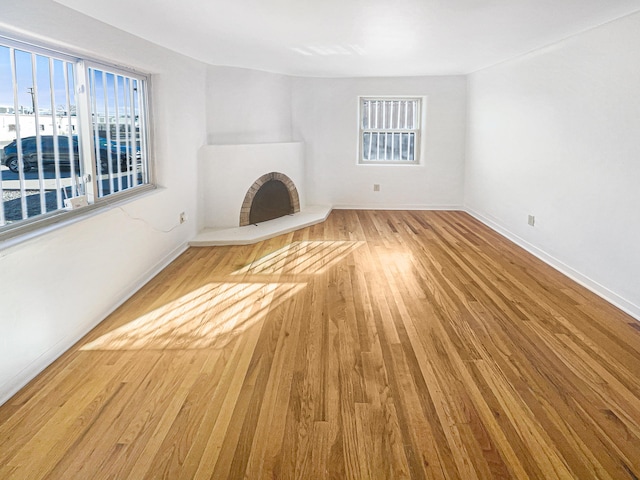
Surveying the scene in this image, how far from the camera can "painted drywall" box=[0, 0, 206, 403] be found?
104 inches

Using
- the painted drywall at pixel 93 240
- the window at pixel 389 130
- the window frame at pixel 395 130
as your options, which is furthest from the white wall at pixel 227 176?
the window at pixel 389 130

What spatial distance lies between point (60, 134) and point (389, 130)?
226 inches

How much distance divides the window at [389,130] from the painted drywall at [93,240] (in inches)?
131

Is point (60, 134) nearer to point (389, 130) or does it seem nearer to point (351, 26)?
point (351, 26)

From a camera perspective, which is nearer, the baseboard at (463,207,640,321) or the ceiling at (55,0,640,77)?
the ceiling at (55,0,640,77)

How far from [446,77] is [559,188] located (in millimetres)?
3606

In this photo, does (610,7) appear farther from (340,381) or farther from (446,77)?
(446,77)

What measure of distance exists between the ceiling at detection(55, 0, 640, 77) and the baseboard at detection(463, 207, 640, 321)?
6.87 feet

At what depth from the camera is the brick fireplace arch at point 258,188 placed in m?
6.49

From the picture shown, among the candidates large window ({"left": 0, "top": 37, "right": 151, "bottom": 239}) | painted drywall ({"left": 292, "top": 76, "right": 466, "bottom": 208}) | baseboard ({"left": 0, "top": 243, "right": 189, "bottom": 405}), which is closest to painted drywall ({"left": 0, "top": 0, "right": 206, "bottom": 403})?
baseboard ({"left": 0, "top": 243, "right": 189, "bottom": 405})

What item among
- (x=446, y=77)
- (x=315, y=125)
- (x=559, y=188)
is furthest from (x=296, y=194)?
(x=559, y=188)

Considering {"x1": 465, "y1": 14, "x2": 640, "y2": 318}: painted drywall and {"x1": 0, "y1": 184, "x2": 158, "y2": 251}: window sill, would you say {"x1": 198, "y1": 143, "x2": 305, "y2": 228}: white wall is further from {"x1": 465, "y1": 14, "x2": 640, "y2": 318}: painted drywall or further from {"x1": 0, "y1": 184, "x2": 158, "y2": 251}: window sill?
{"x1": 465, "y1": 14, "x2": 640, "y2": 318}: painted drywall

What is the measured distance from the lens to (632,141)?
3.77 meters

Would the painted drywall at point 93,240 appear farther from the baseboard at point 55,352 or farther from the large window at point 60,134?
the large window at point 60,134
